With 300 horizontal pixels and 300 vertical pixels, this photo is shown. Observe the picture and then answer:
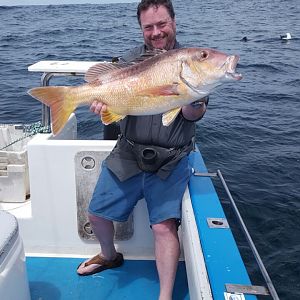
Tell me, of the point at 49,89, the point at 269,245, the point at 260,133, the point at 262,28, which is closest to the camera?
the point at 49,89

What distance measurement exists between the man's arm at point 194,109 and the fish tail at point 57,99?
0.75 metres

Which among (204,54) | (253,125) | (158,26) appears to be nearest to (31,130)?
(158,26)

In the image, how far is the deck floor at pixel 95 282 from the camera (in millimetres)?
3551

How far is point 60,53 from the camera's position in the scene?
20.3 metres

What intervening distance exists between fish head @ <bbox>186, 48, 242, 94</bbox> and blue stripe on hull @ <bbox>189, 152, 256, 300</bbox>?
976mm

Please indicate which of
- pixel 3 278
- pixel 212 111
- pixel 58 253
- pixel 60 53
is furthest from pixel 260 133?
pixel 60 53

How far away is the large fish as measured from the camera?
2533mm

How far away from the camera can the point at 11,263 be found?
244cm

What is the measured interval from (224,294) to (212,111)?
31.7 feet

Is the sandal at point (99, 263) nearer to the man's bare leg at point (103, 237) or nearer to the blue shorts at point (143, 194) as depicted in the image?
the man's bare leg at point (103, 237)

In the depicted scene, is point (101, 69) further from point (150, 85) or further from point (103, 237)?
point (103, 237)

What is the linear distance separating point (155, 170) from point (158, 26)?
1.05m

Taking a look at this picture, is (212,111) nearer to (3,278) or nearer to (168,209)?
(168,209)

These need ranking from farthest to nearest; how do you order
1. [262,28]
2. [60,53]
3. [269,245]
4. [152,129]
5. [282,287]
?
[262,28]
[60,53]
[269,245]
[282,287]
[152,129]
